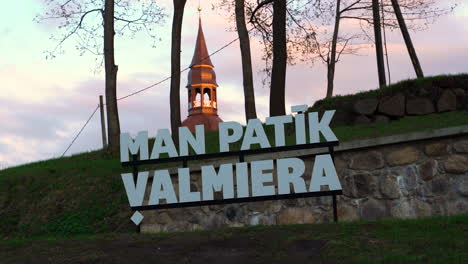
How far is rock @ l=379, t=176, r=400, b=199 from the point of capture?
41.1 feet

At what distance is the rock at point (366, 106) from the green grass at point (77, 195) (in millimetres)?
782

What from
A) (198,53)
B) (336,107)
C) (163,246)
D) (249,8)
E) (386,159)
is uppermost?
(198,53)

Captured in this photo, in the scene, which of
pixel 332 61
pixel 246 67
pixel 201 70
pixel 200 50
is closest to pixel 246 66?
pixel 246 67

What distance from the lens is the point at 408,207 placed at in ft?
40.7

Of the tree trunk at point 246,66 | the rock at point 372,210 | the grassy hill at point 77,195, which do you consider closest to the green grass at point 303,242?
the rock at point 372,210

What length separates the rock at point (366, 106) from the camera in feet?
54.9

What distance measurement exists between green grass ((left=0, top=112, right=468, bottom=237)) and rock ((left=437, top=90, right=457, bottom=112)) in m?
0.43

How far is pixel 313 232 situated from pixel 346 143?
3974 mm

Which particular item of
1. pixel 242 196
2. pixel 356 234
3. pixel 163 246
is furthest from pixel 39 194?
pixel 356 234

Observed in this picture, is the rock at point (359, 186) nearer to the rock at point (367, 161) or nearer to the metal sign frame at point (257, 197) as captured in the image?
the rock at point (367, 161)

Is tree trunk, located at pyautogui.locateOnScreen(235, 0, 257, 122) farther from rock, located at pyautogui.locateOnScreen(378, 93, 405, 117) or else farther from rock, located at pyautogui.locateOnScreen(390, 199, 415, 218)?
rock, located at pyautogui.locateOnScreen(390, 199, 415, 218)

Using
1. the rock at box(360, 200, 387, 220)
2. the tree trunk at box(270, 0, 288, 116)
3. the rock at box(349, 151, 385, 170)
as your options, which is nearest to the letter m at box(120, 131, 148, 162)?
the rock at box(349, 151, 385, 170)

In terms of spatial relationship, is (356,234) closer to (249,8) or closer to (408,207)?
(408,207)

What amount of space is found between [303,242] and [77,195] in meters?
8.19
